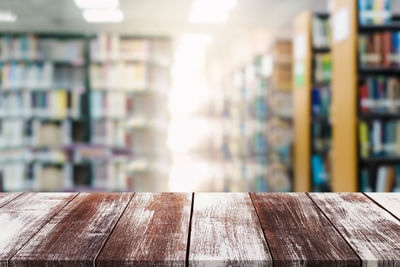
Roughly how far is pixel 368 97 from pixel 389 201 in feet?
7.75

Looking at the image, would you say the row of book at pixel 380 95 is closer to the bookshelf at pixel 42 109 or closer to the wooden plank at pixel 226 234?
the wooden plank at pixel 226 234

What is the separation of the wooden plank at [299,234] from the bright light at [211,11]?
4.55m

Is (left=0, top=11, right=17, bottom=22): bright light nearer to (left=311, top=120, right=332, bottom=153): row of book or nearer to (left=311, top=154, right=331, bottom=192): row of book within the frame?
(left=311, top=120, right=332, bottom=153): row of book

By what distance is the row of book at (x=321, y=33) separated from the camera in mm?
4195

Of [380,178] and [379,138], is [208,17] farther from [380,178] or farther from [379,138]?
[380,178]

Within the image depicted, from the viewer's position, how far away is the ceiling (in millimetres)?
5508

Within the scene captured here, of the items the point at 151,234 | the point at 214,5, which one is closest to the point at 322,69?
the point at 214,5

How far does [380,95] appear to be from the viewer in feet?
11.0

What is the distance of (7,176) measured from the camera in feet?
18.2

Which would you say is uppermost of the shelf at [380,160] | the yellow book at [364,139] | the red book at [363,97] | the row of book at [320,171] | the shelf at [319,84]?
the shelf at [319,84]

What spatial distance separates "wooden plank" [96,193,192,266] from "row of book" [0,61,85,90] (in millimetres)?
4689

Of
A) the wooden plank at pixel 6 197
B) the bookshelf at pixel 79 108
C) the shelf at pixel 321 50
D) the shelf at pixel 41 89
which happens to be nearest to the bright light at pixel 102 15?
the bookshelf at pixel 79 108

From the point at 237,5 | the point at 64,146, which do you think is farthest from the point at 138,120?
the point at 237,5

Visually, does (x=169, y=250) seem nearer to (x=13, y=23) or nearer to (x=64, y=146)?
(x=64, y=146)
